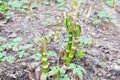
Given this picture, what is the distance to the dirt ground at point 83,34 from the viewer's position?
299 centimetres

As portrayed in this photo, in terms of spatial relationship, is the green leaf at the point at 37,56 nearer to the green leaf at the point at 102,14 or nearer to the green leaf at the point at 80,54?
the green leaf at the point at 80,54

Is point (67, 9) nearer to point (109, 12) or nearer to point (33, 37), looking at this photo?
point (109, 12)

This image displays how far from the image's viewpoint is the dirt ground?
2986 millimetres

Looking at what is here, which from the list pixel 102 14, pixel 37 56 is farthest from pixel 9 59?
pixel 102 14

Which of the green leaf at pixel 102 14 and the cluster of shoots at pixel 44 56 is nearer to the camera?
the cluster of shoots at pixel 44 56

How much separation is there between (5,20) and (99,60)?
6.22ft

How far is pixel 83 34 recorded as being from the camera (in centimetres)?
396

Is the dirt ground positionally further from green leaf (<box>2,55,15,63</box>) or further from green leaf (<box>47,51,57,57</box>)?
green leaf (<box>47,51,57,57</box>)

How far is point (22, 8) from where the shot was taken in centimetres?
469

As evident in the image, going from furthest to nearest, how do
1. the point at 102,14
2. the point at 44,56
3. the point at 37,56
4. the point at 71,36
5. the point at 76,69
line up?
the point at 102,14 → the point at 37,56 → the point at 71,36 → the point at 76,69 → the point at 44,56

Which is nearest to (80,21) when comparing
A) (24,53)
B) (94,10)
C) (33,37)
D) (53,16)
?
Result: (53,16)

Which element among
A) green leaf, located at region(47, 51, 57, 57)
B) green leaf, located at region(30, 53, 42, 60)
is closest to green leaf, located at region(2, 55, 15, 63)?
green leaf, located at region(30, 53, 42, 60)

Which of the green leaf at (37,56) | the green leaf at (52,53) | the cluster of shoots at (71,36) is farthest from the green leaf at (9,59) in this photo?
the cluster of shoots at (71,36)

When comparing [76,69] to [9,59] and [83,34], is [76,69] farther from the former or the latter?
[83,34]
